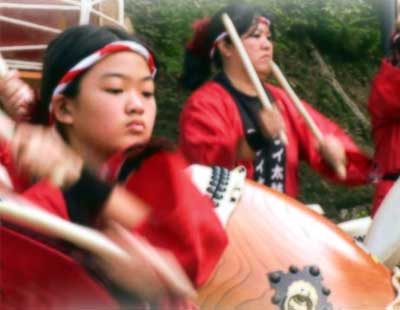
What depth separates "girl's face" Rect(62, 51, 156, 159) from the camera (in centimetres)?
169

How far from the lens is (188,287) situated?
143 centimetres

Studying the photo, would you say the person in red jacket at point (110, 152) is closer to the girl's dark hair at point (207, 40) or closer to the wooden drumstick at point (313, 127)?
the wooden drumstick at point (313, 127)

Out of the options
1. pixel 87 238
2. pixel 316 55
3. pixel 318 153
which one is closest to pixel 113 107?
pixel 87 238

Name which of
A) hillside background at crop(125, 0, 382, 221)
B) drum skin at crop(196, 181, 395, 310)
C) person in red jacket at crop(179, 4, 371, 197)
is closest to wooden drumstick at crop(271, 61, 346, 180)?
person in red jacket at crop(179, 4, 371, 197)

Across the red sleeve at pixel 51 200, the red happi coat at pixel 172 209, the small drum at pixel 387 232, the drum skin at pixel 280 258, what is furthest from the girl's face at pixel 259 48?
the red sleeve at pixel 51 200

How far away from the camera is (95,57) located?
1.74m

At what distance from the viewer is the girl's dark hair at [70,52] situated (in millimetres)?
1755

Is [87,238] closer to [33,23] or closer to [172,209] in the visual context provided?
[172,209]

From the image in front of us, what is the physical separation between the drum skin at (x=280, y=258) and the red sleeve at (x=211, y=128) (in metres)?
0.55

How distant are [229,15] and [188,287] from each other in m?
1.68

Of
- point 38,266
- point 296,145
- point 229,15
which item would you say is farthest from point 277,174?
point 38,266

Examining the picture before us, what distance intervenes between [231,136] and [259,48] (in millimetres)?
314

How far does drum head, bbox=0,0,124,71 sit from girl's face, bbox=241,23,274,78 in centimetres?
34

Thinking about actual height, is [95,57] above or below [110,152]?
above
